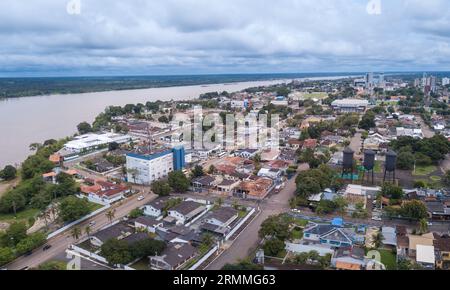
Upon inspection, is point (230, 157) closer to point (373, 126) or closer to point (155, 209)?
point (155, 209)

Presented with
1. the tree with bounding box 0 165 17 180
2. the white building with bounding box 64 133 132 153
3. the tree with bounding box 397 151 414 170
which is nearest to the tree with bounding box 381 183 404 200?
the tree with bounding box 397 151 414 170

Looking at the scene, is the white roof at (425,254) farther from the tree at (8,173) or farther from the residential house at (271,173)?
the tree at (8,173)

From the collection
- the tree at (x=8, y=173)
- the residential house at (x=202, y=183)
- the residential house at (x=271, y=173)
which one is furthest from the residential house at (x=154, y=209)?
the tree at (x=8, y=173)

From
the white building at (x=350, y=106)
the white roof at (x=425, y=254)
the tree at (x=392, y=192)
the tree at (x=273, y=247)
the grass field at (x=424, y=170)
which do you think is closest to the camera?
the white roof at (x=425, y=254)

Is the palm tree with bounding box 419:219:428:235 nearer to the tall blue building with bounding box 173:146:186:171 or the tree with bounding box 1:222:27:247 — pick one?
the tall blue building with bounding box 173:146:186:171

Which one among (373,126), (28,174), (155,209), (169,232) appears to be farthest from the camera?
(373,126)
